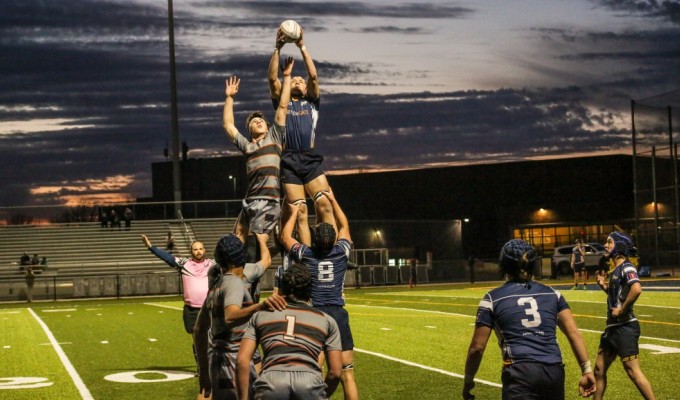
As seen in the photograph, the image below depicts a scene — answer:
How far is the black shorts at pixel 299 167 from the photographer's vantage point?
35.1ft

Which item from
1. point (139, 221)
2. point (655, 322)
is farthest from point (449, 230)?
point (655, 322)

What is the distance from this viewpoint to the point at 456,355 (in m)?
16.9

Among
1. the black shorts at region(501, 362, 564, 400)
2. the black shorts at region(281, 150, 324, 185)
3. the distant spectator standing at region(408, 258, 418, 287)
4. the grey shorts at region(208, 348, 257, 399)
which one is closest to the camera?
the black shorts at region(501, 362, 564, 400)

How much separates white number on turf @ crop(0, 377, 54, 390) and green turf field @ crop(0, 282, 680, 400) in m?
0.01

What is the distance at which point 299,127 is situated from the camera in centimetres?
1077

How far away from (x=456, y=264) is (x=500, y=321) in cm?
4887

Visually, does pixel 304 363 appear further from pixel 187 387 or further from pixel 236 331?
pixel 187 387

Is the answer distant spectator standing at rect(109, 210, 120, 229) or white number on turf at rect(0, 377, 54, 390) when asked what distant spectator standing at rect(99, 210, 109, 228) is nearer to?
distant spectator standing at rect(109, 210, 120, 229)

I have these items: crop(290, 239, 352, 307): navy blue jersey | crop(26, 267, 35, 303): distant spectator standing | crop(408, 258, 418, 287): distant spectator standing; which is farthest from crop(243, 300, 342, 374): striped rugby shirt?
crop(408, 258, 418, 287): distant spectator standing

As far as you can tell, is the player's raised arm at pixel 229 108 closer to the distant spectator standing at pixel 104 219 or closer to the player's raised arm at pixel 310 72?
the player's raised arm at pixel 310 72

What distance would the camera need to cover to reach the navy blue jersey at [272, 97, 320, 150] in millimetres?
10766

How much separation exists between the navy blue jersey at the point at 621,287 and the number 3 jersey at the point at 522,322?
4187mm

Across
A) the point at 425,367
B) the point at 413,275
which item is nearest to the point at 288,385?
the point at 425,367

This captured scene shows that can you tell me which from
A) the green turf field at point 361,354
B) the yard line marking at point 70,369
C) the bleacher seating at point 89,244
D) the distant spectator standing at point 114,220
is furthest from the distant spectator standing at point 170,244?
the yard line marking at point 70,369
